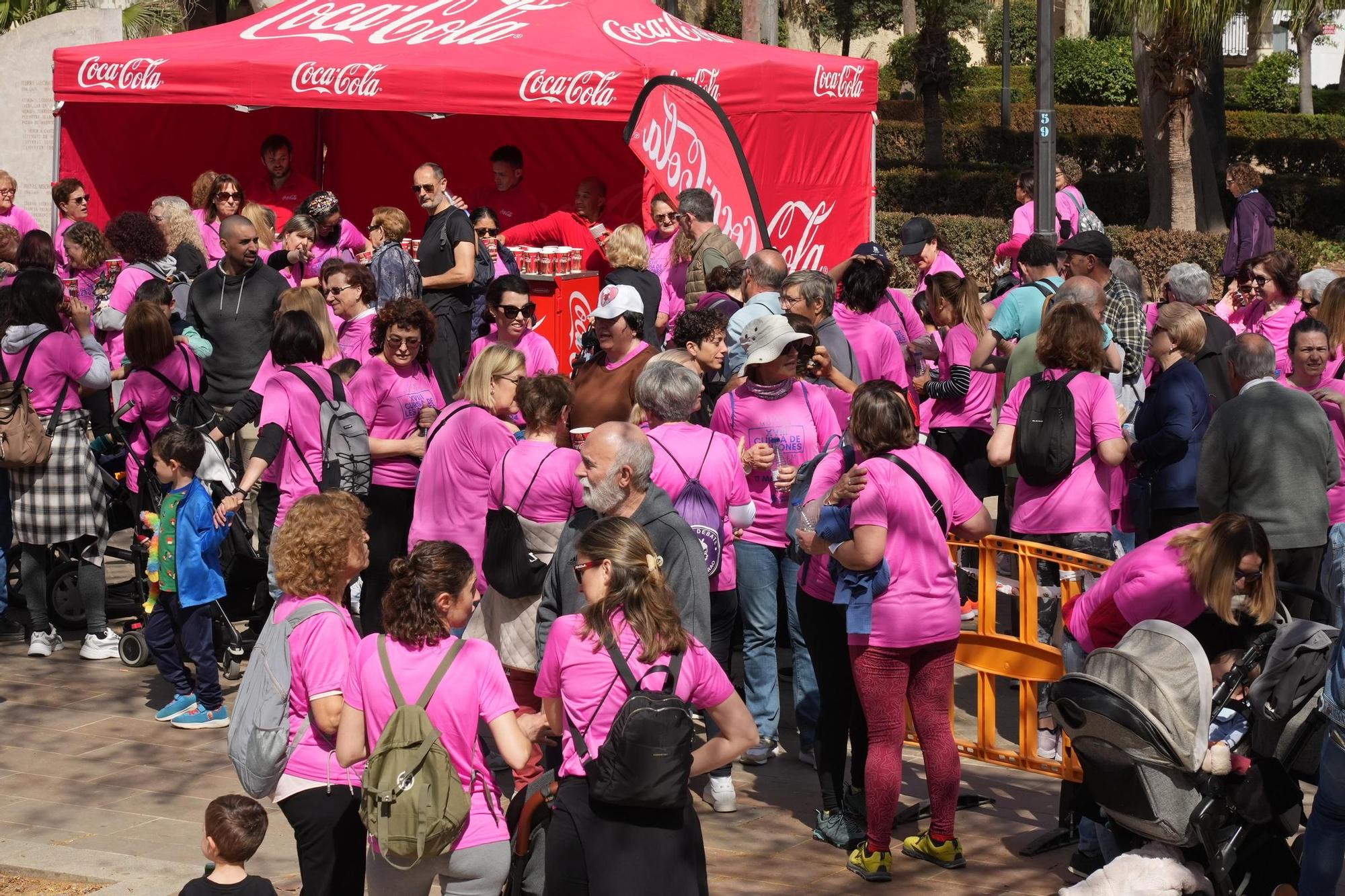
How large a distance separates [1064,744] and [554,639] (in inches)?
96.0

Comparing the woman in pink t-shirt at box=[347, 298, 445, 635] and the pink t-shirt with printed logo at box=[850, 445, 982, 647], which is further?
the woman in pink t-shirt at box=[347, 298, 445, 635]

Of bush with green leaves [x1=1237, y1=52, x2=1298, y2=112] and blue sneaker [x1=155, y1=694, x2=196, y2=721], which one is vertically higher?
bush with green leaves [x1=1237, y1=52, x2=1298, y2=112]

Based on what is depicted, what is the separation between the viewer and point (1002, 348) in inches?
337

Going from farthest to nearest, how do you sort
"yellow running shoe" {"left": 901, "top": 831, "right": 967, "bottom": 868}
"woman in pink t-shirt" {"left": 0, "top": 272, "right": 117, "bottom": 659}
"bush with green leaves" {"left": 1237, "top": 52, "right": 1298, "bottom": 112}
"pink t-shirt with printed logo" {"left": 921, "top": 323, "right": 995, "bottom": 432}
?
"bush with green leaves" {"left": 1237, "top": 52, "right": 1298, "bottom": 112} < "pink t-shirt with printed logo" {"left": 921, "top": 323, "right": 995, "bottom": 432} < "woman in pink t-shirt" {"left": 0, "top": 272, "right": 117, "bottom": 659} < "yellow running shoe" {"left": 901, "top": 831, "right": 967, "bottom": 868}

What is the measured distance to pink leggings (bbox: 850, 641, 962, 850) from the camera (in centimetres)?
564

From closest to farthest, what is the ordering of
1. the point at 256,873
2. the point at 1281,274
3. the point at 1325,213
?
the point at 256,873 → the point at 1281,274 → the point at 1325,213

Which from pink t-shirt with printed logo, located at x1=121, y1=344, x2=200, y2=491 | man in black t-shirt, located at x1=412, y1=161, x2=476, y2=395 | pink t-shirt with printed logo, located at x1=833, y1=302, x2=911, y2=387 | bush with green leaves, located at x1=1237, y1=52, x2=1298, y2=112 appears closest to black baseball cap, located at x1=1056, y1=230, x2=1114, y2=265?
pink t-shirt with printed logo, located at x1=833, y1=302, x2=911, y2=387

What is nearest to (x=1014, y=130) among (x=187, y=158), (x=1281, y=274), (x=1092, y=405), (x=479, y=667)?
(x=187, y=158)

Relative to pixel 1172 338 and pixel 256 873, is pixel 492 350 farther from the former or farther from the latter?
pixel 1172 338

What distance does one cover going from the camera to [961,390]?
8.89 m

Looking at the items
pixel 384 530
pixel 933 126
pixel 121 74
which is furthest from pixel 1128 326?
pixel 933 126

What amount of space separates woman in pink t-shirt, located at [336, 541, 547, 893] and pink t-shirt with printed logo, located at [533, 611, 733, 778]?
172 millimetres

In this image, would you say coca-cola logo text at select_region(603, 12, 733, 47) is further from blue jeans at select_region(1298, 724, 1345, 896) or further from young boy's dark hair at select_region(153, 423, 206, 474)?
blue jeans at select_region(1298, 724, 1345, 896)

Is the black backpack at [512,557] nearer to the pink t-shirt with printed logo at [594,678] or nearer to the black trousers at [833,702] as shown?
the black trousers at [833,702]
